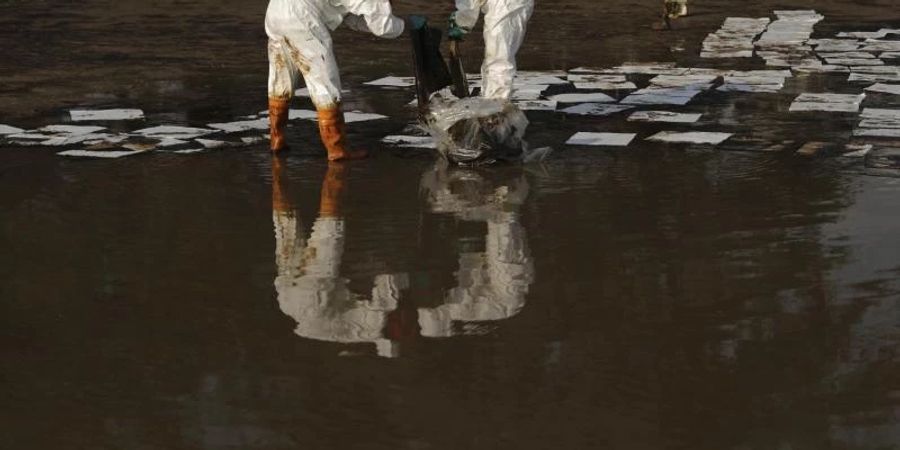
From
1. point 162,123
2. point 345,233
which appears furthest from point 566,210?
point 162,123

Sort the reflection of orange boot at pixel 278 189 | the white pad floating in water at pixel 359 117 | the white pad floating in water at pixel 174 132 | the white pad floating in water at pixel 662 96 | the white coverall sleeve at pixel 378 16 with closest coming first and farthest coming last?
the reflection of orange boot at pixel 278 189
the white coverall sleeve at pixel 378 16
the white pad floating in water at pixel 174 132
the white pad floating in water at pixel 359 117
the white pad floating in water at pixel 662 96

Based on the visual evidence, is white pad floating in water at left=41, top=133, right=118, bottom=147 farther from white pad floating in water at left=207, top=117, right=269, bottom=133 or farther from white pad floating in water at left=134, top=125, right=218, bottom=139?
white pad floating in water at left=207, top=117, right=269, bottom=133

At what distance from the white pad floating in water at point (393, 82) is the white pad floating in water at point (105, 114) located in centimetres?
216

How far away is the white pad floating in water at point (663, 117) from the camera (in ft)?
33.1

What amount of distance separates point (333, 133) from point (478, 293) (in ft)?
10.7

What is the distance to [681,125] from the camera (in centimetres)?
988

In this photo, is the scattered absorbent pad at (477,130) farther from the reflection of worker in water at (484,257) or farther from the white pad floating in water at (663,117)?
the white pad floating in water at (663,117)

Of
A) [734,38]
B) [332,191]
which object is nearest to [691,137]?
[332,191]

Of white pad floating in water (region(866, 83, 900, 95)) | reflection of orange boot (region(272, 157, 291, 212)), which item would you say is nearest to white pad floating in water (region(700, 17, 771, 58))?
white pad floating in water (region(866, 83, 900, 95))

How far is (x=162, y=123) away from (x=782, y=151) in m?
4.19

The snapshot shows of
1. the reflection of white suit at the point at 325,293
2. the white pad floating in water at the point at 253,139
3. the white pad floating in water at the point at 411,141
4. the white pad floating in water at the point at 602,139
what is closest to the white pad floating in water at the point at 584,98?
the white pad floating in water at the point at 602,139

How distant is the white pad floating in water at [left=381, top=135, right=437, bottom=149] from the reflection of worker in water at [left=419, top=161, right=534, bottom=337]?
2.30 feet

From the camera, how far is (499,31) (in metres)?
8.95

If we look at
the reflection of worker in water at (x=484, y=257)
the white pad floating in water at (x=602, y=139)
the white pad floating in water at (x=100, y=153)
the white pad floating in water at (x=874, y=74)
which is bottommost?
the white pad floating in water at (x=874, y=74)
